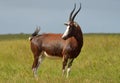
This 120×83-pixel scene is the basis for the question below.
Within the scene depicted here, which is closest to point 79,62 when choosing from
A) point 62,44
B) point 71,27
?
point 62,44

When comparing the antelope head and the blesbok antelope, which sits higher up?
the antelope head

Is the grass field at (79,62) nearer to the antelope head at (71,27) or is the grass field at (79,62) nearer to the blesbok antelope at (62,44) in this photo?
the blesbok antelope at (62,44)

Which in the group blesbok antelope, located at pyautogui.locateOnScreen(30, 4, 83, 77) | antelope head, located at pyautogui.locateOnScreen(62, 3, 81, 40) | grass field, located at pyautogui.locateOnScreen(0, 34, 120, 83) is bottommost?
grass field, located at pyautogui.locateOnScreen(0, 34, 120, 83)

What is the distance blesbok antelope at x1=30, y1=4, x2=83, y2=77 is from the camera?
20609mm

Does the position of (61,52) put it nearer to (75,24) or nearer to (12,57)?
(75,24)

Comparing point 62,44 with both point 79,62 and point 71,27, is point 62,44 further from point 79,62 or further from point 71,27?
point 79,62

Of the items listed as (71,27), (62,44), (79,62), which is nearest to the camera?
(71,27)

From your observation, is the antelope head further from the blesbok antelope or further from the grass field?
the grass field

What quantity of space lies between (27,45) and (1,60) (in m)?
4.73

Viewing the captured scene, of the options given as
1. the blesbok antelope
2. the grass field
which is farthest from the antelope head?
the grass field

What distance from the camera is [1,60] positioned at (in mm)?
28297

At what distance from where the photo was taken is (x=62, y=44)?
70.6 feet

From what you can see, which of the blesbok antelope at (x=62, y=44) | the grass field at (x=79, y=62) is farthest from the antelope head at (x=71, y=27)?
the grass field at (x=79, y=62)

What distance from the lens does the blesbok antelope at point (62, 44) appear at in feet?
67.6
